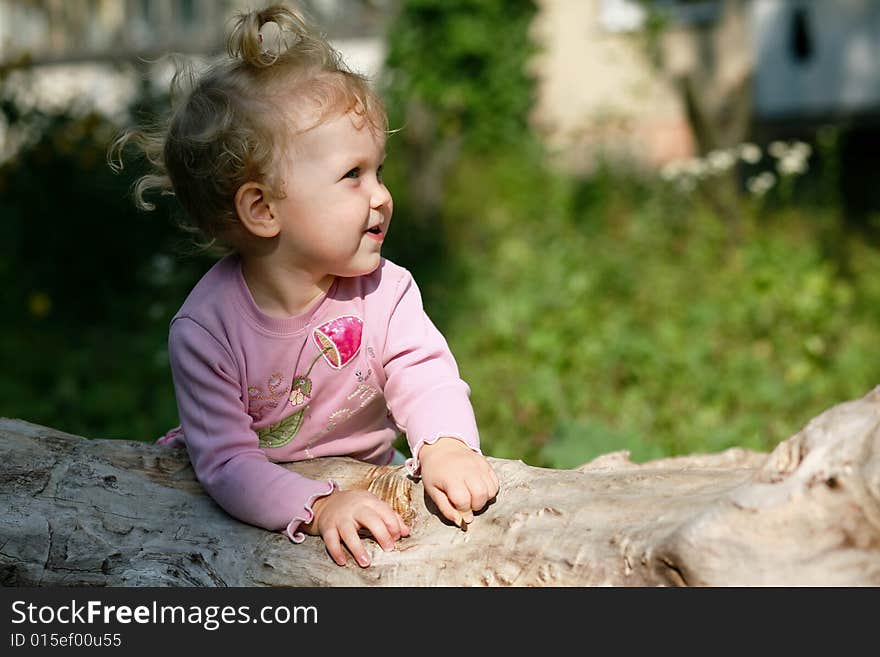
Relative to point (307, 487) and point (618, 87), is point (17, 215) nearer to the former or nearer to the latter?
point (307, 487)

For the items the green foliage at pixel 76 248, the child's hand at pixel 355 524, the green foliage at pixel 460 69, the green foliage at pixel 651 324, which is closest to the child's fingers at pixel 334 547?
the child's hand at pixel 355 524

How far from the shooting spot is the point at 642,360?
452 cm

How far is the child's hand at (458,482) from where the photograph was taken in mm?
1910

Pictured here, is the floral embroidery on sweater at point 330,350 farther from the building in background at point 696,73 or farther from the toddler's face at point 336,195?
the building in background at point 696,73

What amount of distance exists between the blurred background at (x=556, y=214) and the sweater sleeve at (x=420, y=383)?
2.38 feet

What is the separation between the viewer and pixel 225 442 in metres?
2.09

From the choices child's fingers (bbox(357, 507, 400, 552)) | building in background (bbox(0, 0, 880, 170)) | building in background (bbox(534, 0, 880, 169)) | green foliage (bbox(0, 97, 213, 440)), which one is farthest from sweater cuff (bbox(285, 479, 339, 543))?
building in background (bbox(534, 0, 880, 169))

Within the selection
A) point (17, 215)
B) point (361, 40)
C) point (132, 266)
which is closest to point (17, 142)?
point (17, 215)

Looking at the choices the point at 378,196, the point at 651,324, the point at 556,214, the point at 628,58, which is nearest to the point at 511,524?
the point at 378,196

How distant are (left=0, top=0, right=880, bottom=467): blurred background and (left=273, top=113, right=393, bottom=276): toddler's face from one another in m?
0.60

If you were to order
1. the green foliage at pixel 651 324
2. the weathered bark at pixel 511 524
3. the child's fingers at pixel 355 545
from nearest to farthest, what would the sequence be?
the weathered bark at pixel 511 524 → the child's fingers at pixel 355 545 → the green foliage at pixel 651 324

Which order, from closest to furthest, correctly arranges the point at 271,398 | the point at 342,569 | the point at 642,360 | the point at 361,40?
the point at 342,569, the point at 271,398, the point at 642,360, the point at 361,40
